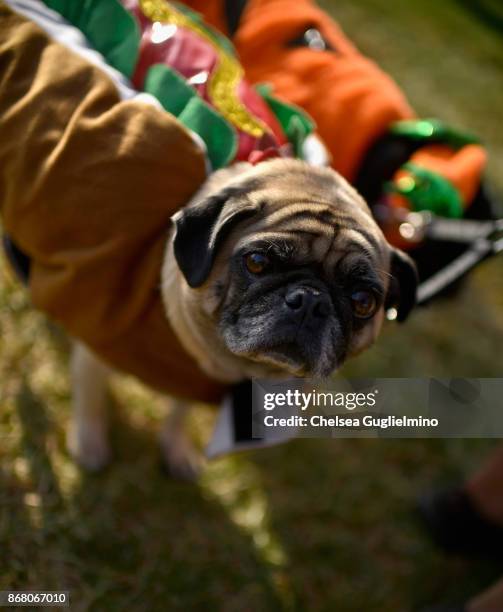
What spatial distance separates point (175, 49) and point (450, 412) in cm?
163

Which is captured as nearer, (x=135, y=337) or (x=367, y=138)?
Result: (x=135, y=337)

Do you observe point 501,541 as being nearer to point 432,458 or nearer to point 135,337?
point 432,458

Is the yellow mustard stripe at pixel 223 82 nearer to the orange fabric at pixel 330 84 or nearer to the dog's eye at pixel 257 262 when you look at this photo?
the dog's eye at pixel 257 262

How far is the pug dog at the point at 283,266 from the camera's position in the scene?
5.06ft

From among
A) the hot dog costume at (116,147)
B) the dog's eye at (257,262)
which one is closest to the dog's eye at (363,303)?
the dog's eye at (257,262)

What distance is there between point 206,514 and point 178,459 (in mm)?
233

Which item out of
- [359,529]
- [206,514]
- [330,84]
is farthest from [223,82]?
[359,529]

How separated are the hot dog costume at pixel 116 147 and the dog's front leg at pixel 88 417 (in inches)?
11.2

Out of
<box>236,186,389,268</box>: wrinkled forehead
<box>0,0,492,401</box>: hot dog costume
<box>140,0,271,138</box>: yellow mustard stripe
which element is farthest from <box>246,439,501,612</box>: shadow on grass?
<box>140,0,271,138</box>: yellow mustard stripe

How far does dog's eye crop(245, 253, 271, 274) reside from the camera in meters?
1.55

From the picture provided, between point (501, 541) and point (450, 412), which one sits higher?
point (450, 412)

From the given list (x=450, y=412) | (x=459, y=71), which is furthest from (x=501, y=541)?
(x=459, y=71)

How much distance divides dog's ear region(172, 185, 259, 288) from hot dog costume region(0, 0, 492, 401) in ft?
0.67

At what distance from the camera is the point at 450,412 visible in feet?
7.88
